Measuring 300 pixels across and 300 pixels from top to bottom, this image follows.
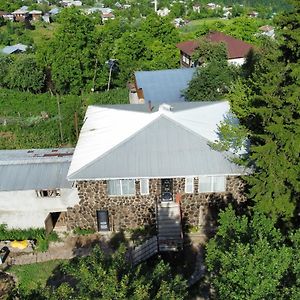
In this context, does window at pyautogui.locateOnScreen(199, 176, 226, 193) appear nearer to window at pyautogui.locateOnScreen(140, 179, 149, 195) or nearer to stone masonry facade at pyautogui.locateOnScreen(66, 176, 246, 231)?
stone masonry facade at pyautogui.locateOnScreen(66, 176, 246, 231)

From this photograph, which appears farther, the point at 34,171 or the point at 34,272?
the point at 34,171

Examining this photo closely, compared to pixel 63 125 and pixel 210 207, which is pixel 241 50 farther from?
pixel 210 207

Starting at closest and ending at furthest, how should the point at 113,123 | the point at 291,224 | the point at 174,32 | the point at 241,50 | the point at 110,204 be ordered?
the point at 291,224 → the point at 110,204 → the point at 113,123 → the point at 241,50 → the point at 174,32

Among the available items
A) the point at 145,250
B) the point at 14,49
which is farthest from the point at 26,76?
the point at 145,250

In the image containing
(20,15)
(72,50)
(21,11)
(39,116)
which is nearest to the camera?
(39,116)

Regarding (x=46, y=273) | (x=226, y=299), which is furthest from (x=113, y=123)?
(x=226, y=299)

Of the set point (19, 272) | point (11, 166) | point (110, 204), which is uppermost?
point (11, 166)

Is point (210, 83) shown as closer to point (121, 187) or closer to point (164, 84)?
point (164, 84)
